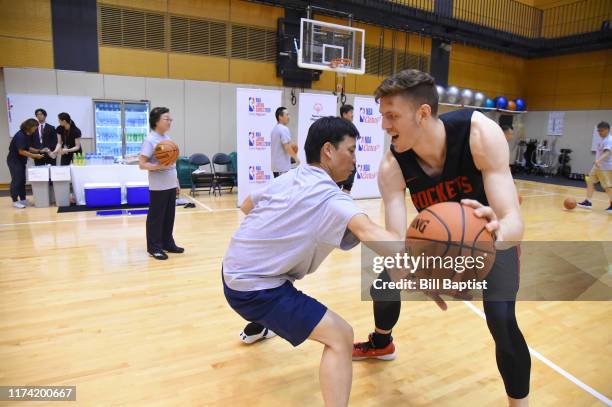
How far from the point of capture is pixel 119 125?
358 inches

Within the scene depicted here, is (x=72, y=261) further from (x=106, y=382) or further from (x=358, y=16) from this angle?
(x=358, y=16)

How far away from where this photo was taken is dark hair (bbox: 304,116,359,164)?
5.92ft

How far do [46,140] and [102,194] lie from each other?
167 centimetres

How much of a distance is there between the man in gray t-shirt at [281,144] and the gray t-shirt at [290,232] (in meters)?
4.59

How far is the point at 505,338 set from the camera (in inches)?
68.5

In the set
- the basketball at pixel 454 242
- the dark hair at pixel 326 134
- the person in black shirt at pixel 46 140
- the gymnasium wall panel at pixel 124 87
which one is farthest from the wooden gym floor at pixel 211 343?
the gymnasium wall panel at pixel 124 87

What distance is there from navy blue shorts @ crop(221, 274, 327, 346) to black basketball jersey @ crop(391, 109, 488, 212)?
709mm

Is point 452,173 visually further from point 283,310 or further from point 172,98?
point 172,98

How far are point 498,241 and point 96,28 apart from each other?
9446 millimetres

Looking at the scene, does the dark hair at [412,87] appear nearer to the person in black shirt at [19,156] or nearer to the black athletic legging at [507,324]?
the black athletic legging at [507,324]

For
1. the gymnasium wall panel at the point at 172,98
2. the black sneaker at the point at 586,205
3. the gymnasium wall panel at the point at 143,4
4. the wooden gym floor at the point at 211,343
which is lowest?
the wooden gym floor at the point at 211,343

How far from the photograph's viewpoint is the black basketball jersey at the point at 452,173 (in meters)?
1.82

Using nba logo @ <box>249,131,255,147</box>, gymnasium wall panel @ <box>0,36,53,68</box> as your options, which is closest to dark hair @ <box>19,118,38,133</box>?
gymnasium wall panel @ <box>0,36,53,68</box>

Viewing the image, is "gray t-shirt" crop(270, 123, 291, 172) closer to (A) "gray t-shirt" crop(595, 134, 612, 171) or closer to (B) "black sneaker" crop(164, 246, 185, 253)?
(B) "black sneaker" crop(164, 246, 185, 253)
